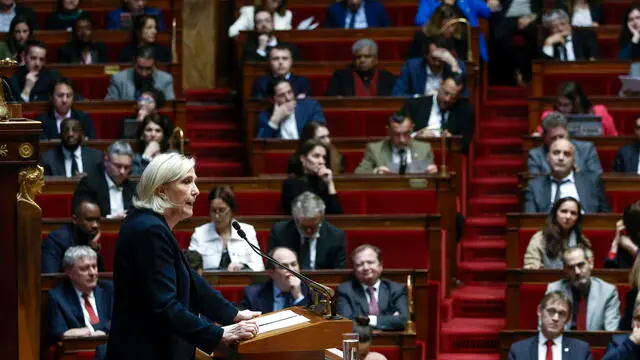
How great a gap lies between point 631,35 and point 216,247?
3.34 m

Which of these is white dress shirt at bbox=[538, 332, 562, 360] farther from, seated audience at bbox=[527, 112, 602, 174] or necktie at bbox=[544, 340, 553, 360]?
seated audience at bbox=[527, 112, 602, 174]

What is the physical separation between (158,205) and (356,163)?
14.2 feet

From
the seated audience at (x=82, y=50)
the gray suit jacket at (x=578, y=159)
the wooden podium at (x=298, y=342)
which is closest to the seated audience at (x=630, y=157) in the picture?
the gray suit jacket at (x=578, y=159)

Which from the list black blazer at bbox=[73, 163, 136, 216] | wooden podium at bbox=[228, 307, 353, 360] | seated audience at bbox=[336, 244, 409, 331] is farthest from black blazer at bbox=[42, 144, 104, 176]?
wooden podium at bbox=[228, 307, 353, 360]

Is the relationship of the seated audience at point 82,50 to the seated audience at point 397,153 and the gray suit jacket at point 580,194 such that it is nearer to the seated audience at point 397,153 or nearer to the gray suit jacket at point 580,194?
the seated audience at point 397,153

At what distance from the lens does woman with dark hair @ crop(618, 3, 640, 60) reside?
8500mm

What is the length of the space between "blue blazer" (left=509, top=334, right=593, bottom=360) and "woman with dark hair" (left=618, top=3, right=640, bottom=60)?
335cm

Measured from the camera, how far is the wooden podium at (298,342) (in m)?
3.21

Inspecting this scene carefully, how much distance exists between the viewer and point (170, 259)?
10.7ft

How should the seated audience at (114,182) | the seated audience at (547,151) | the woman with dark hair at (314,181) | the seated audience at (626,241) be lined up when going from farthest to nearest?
the seated audience at (547,151), the seated audience at (114,182), the woman with dark hair at (314,181), the seated audience at (626,241)

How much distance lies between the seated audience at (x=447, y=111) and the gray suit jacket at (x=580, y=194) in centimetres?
90

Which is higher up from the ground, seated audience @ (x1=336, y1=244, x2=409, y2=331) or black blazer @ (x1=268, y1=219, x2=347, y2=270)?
black blazer @ (x1=268, y1=219, x2=347, y2=270)

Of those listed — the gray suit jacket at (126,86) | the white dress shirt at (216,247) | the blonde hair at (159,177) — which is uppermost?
the gray suit jacket at (126,86)

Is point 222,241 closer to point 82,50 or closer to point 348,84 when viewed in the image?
point 348,84
